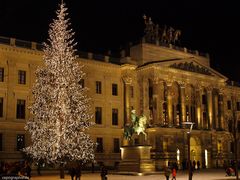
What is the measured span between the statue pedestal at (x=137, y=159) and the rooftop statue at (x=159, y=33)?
81.9 ft

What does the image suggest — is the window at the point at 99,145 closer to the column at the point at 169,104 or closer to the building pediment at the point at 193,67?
the column at the point at 169,104

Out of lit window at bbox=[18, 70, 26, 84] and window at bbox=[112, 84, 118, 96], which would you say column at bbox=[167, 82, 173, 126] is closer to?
window at bbox=[112, 84, 118, 96]

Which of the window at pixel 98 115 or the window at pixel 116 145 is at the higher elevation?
the window at pixel 98 115

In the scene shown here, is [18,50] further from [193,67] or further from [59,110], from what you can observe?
[193,67]

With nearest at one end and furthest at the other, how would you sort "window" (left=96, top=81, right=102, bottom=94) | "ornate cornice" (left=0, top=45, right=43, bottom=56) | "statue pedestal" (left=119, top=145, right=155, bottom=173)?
"statue pedestal" (left=119, top=145, right=155, bottom=173) → "ornate cornice" (left=0, top=45, right=43, bottom=56) → "window" (left=96, top=81, right=102, bottom=94)

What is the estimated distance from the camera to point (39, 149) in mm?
39125

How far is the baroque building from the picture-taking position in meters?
51.5

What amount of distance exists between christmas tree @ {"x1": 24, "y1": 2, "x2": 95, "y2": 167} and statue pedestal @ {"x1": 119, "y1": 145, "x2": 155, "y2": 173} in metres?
7.36

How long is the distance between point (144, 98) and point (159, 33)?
41.2ft

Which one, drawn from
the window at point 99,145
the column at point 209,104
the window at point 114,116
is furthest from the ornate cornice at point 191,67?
the window at point 99,145

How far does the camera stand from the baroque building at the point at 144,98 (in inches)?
2028

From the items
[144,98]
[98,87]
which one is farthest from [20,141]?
[144,98]

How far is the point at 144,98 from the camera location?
63250mm

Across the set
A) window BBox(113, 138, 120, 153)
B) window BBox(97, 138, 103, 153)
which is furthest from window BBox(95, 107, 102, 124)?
window BBox(113, 138, 120, 153)
